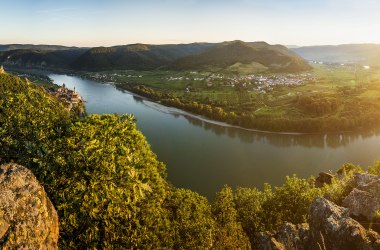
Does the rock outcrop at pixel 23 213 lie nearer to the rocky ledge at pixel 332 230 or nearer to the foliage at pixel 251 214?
the rocky ledge at pixel 332 230

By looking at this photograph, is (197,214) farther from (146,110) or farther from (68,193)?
(146,110)

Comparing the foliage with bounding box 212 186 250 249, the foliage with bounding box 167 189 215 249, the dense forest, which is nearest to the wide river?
the foliage with bounding box 212 186 250 249

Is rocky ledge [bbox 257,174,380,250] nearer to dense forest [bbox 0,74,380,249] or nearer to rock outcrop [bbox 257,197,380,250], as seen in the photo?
rock outcrop [bbox 257,197,380,250]

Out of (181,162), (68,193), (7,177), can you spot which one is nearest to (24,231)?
(7,177)

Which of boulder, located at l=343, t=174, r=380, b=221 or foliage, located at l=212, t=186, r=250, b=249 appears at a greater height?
boulder, located at l=343, t=174, r=380, b=221

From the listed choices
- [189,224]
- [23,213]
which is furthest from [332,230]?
[23,213]

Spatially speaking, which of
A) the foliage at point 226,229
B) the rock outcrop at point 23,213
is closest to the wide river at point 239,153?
the foliage at point 226,229

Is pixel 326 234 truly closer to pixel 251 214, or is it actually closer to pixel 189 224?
pixel 189 224
